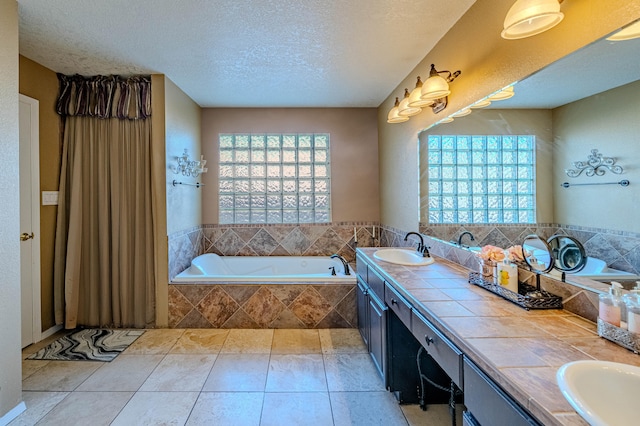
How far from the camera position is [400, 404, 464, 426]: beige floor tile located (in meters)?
1.77

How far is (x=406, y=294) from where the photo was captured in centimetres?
160

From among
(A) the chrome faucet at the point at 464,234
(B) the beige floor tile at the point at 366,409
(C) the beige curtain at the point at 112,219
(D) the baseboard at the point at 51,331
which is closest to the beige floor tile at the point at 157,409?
(B) the beige floor tile at the point at 366,409

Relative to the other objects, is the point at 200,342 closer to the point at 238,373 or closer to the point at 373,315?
the point at 238,373

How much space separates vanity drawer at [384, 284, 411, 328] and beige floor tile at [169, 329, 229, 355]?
1544mm

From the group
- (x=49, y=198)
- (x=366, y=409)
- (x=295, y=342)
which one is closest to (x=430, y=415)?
(x=366, y=409)

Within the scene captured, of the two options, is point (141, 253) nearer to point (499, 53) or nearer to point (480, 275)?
point (480, 275)

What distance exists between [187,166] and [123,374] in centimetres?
198

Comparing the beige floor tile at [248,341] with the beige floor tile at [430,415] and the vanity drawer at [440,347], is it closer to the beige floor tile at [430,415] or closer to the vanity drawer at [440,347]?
the beige floor tile at [430,415]

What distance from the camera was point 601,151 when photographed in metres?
1.21

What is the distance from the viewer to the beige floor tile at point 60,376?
211 cm

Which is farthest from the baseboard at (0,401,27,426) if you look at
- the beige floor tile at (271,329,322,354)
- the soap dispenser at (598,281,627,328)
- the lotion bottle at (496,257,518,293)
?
the soap dispenser at (598,281,627,328)

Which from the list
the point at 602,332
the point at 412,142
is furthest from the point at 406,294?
the point at 412,142

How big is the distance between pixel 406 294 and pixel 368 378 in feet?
3.11

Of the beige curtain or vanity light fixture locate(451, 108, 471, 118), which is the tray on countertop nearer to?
vanity light fixture locate(451, 108, 471, 118)
